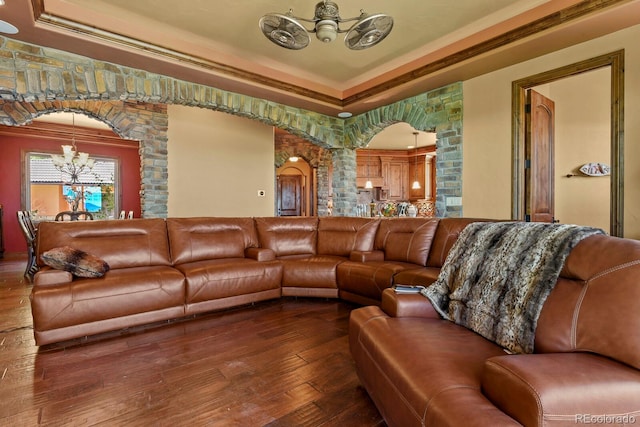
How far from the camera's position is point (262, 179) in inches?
251

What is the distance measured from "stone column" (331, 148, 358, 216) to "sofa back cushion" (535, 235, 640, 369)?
14.8 ft

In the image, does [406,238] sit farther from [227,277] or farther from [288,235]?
[227,277]

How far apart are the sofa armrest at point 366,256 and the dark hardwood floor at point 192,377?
0.86 metres

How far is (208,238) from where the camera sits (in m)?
3.65

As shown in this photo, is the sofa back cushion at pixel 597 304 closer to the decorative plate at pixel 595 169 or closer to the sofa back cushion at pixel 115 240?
the sofa back cushion at pixel 115 240

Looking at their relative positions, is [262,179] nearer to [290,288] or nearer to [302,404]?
[290,288]

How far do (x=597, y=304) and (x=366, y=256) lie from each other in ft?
8.26

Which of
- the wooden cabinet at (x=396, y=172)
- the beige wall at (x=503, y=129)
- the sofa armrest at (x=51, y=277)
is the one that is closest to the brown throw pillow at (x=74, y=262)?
the sofa armrest at (x=51, y=277)

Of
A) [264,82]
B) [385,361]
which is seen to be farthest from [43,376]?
[264,82]

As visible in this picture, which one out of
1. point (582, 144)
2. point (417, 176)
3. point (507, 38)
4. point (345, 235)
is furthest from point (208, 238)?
point (417, 176)

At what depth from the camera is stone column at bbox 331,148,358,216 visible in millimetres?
5746

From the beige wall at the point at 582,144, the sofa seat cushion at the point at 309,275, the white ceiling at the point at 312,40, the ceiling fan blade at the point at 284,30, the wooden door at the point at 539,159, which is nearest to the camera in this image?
the ceiling fan blade at the point at 284,30

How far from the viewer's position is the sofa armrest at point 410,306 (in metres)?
1.79

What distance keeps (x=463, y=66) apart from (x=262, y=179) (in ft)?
13.5
